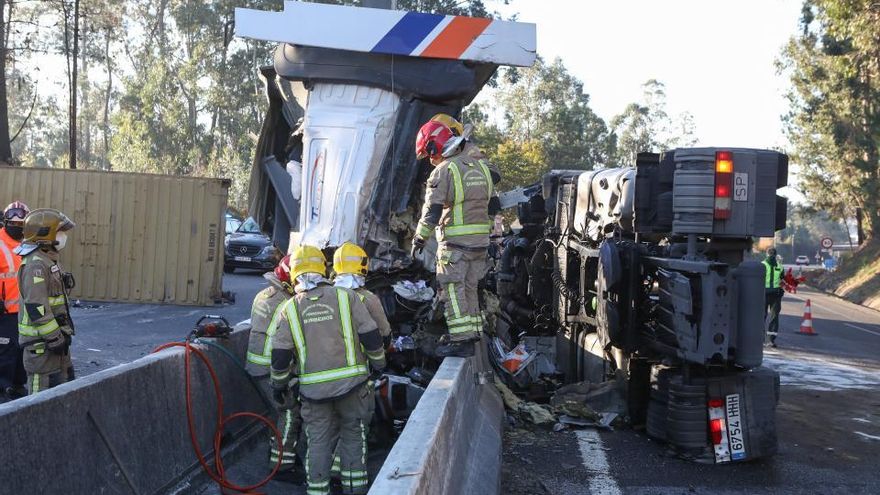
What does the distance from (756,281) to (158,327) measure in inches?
384

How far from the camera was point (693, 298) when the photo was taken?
19.8 ft

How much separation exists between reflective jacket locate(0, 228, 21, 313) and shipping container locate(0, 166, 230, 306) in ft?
27.1

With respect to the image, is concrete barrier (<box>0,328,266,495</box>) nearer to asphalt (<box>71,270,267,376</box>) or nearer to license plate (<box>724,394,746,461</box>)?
license plate (<box>724,394,746,461</box>)

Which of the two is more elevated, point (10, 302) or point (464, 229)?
point (464, 229)

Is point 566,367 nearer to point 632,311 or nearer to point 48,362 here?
point 632,311

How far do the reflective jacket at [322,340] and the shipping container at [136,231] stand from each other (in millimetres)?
11182

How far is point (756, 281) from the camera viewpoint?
19.8ft

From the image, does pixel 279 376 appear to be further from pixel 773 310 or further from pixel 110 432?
pixel 773 310

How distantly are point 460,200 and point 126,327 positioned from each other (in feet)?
27.9

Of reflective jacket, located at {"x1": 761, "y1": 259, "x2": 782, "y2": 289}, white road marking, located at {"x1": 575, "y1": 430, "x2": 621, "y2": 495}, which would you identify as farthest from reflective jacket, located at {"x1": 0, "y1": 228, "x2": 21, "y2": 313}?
reflective jacket, located at {"x1": 761, "y1": 259, "x2": 782, "y2": 289}

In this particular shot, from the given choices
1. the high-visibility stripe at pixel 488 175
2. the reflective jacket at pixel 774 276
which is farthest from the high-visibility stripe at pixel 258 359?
the reflective jacket at pixel 774 276

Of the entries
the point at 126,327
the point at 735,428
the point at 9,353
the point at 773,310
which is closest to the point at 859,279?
the point at 773,310

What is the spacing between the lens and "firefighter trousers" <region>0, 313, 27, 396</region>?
7617 mm

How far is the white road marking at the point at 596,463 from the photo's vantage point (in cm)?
563
